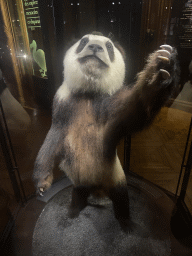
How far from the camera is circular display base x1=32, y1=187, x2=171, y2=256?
3.02 ft

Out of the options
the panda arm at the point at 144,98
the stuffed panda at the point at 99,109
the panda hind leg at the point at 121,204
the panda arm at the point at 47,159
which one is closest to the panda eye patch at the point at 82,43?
the stuffed panda at the point at 99,109

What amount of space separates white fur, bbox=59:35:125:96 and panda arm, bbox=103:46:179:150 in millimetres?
43

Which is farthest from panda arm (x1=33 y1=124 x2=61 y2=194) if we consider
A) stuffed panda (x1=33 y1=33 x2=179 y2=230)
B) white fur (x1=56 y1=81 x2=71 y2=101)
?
white fur (x1=56 y1=81 x2=71 y2=101)

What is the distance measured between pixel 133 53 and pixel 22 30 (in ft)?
1.67

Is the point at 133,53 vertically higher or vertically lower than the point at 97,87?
higher

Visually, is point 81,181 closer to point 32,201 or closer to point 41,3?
point 32,201

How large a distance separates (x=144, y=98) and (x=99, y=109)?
19 centimetres

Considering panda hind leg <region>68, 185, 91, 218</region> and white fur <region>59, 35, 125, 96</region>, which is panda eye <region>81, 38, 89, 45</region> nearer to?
white fur <region>59, 35, 125, 96</region>

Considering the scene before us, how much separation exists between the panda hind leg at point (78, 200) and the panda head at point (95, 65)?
0.50 m

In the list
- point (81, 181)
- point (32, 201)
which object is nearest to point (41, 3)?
point (81, 181)

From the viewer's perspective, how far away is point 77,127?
2.64 feet

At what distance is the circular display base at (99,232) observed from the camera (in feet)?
3.02

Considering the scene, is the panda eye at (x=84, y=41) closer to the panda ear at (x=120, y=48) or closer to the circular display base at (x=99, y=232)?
the panda ear at (x=120, y=48)

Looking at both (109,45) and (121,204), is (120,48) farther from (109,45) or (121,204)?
(121,204)
